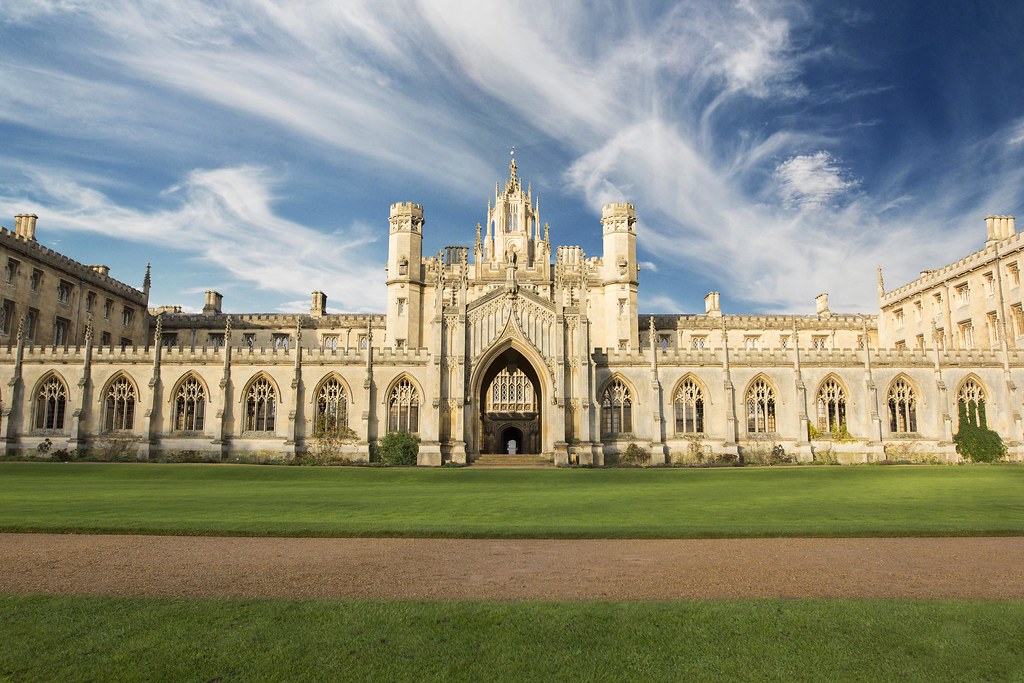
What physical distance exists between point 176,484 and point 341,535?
15.5m

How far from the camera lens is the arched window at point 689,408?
41156 mm

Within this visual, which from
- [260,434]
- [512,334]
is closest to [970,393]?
[512,334]

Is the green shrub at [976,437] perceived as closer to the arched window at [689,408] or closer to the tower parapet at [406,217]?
the arched window at [689,408]

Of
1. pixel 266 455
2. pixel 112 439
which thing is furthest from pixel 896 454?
pixel 112 439

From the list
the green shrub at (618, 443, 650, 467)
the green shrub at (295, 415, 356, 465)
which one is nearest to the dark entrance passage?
the green shrub at (618, 443, 650, 467)

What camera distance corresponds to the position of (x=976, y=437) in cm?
3897

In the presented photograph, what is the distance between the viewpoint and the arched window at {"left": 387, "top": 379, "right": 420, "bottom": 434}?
4078cm

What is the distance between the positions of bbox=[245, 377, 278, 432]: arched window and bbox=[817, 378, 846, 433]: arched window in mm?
32637

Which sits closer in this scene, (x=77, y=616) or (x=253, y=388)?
(x=77, y=616)

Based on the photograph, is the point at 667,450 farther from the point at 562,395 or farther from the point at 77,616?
the point at 77,616

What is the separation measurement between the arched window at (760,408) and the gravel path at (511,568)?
28611mm

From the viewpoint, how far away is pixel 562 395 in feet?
125

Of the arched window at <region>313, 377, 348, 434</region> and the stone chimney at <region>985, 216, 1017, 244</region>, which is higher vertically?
the stone chimney at <region>985, 216, 1017, 244</region>

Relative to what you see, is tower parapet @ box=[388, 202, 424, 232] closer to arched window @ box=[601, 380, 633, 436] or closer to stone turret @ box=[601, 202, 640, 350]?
stone turret @ box=[601, 202, 640, 350]
